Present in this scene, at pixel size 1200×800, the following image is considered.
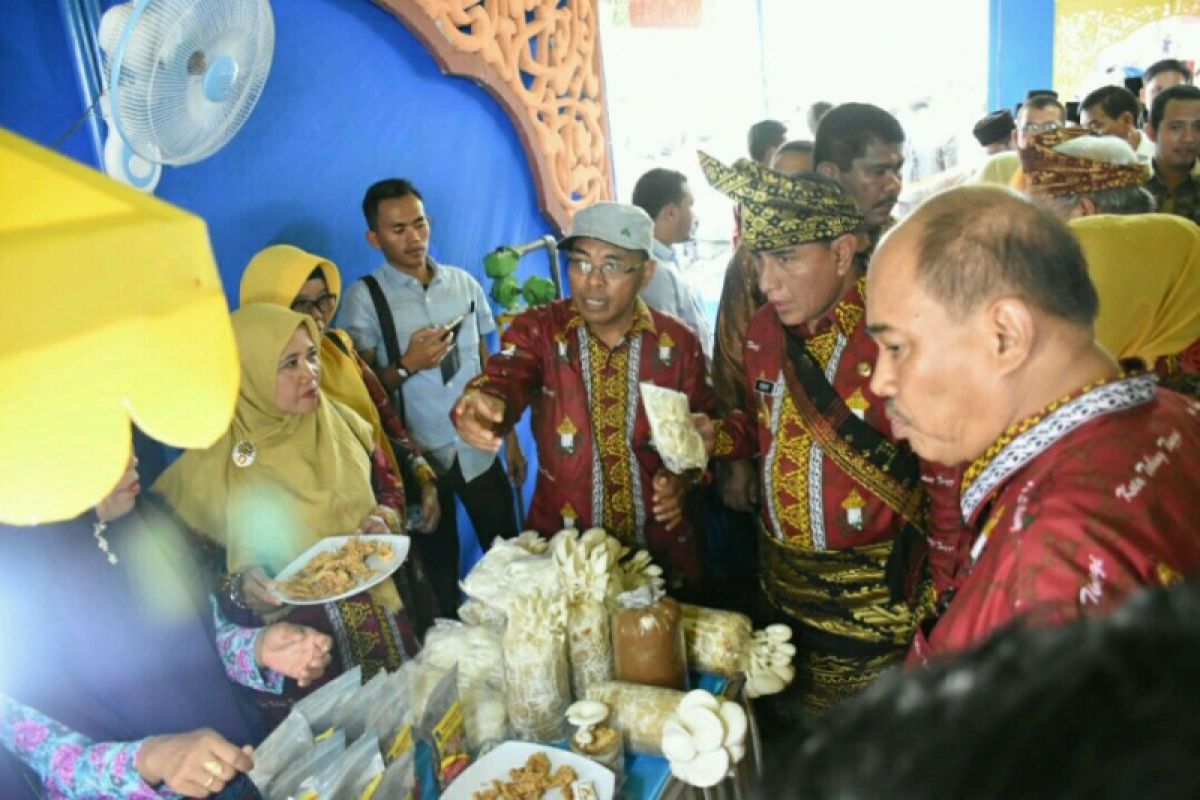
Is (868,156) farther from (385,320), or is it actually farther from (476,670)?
(476,670)

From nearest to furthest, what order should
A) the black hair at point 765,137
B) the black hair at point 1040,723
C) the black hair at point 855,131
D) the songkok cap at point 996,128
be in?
1. the black hair at point 1040,723
2. the black hair at point 855,131
3. the black hair at point 765,137
4. the songkok cap at point 996,128

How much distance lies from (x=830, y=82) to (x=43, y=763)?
946cm

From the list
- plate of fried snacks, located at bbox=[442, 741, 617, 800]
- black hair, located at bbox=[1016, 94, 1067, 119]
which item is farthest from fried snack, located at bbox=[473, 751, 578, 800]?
black hair, located at bbox=[1016, 94, 1067, 119]

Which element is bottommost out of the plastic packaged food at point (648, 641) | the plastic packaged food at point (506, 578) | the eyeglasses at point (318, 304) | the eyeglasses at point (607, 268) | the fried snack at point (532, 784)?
the fried snack at point (532, 784)

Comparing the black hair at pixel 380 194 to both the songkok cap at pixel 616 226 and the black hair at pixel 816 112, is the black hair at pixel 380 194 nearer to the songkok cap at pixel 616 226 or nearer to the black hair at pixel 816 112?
the songkok cap at pixel 616 226

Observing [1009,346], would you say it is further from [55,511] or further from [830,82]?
[830,82]

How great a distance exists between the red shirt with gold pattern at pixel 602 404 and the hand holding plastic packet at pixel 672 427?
1.24ft

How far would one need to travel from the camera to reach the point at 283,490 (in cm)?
212

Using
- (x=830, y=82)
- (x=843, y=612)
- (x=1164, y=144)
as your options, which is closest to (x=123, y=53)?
(x=843, y=612)

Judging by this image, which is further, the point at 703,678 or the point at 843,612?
the point at 843,612

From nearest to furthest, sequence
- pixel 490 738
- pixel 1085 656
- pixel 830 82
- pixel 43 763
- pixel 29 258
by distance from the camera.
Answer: pixel 1085 656 < pixel 29 258 < pixel 43 763 < pixel 490 738 < pixel 830 82

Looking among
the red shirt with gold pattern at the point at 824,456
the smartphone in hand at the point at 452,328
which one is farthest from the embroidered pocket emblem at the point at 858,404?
the smartphone in hand at the point at 452,328

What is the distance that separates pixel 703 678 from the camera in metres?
1.67

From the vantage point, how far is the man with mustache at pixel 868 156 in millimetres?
2725
